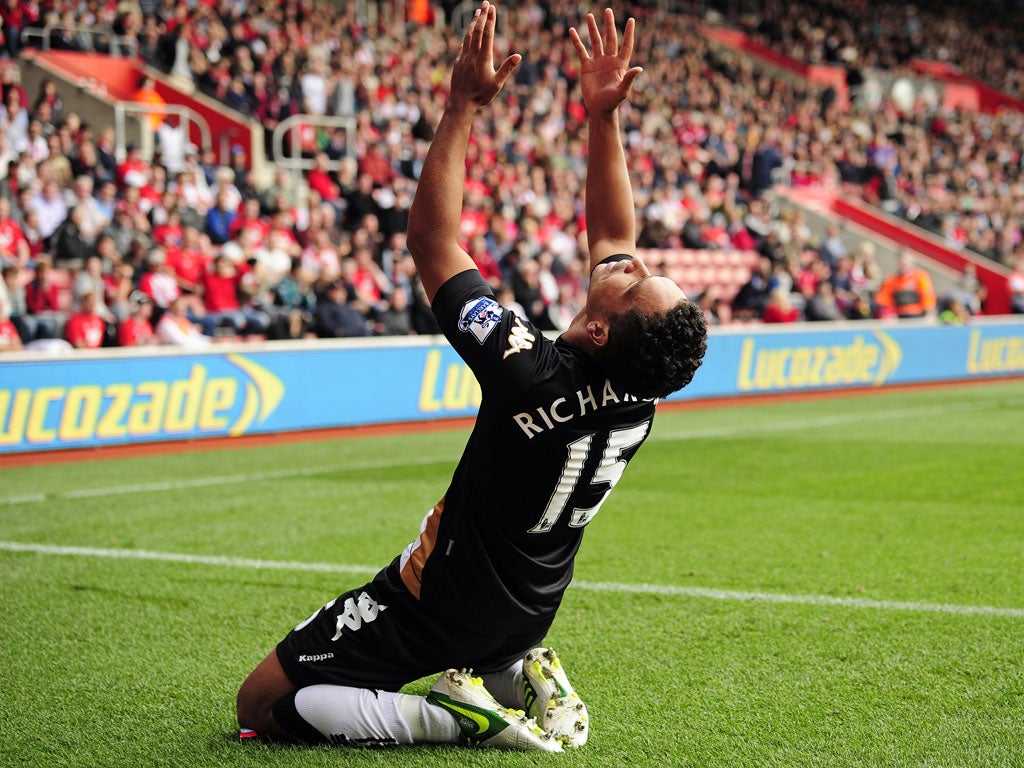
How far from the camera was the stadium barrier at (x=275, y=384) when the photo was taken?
→ 38.0 ft

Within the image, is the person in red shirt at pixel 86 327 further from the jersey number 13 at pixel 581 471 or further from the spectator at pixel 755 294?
the spectator at pixel 755 294

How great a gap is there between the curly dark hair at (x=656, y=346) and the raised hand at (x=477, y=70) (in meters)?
0.74

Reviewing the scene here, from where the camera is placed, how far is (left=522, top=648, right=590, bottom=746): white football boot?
4023 millimetres

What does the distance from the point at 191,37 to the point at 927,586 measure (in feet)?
56.9

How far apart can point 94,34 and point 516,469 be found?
Result: 62.0 feet

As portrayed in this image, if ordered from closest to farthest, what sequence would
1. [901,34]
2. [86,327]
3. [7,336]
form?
[7,336], [86,327], [901,34]

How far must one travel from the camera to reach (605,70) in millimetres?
4164

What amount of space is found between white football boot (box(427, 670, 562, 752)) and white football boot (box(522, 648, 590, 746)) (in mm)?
40

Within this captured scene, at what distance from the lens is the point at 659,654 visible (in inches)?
207

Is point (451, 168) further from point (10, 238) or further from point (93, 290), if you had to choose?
point (10, 238)

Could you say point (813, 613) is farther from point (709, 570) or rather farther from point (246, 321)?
point (246, 321)

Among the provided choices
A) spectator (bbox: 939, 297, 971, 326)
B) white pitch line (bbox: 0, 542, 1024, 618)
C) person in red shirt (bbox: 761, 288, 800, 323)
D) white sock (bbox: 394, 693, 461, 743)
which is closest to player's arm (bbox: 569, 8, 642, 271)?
white sock (bbox: 394, 693, 461, 743)

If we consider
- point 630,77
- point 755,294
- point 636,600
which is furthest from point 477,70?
point 755,294

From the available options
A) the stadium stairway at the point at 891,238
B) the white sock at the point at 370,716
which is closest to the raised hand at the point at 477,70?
the white sock at the point at 370,716
